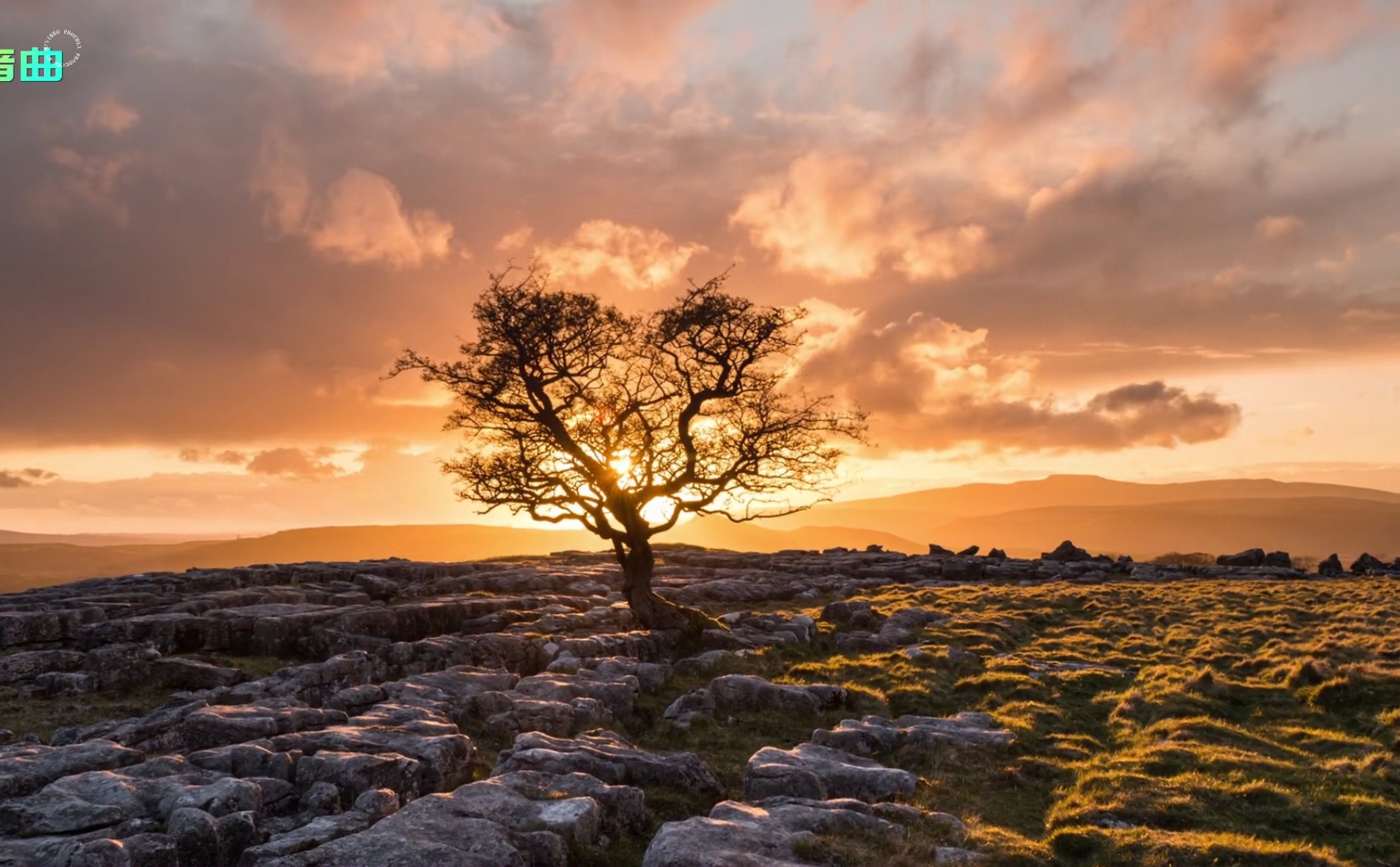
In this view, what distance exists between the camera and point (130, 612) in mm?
38375

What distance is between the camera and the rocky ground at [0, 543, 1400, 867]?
1297cm

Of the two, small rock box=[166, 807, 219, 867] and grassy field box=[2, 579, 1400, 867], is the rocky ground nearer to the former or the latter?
small rock box=[166, 807, 219, 867]

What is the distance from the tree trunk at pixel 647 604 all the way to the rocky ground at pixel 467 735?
53.1 inches

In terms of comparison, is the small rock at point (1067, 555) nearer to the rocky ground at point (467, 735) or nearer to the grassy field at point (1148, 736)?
the grassy field at point (1148, 736)

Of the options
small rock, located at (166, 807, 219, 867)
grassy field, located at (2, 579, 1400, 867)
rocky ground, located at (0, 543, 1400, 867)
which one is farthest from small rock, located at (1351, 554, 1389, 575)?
small rock, located at (166, 807, 219, 867)

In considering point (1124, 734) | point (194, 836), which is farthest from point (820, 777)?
point (1124, 734)

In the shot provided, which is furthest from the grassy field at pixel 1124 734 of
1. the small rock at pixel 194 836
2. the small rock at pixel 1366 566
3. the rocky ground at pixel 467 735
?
the small rock at pixel 1366 566

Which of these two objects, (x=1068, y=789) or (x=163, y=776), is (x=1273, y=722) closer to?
(x=1068, y=789)

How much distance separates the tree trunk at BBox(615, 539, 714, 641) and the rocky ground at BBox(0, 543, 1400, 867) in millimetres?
1348

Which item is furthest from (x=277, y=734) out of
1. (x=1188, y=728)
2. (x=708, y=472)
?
(x=1188, y=728)

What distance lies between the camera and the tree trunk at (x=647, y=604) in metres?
37.5

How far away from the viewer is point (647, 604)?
3794cm

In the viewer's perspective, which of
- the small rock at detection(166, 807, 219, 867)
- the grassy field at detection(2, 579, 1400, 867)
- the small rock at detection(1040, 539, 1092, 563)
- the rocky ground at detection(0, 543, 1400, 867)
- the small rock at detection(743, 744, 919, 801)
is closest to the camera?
the small rock at detection(166, 807, 219, 867)

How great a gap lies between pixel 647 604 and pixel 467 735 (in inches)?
690
